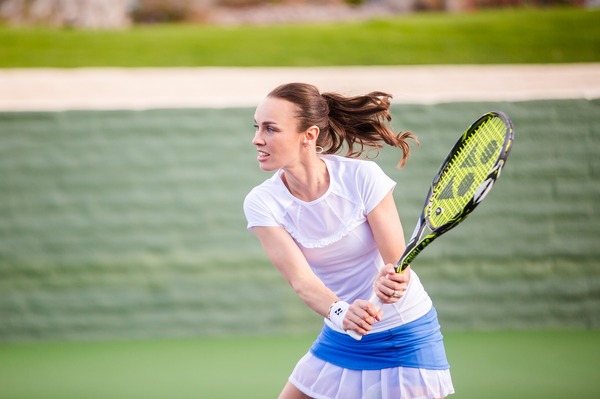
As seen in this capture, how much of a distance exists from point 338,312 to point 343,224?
0.34 m

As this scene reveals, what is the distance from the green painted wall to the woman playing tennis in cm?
394

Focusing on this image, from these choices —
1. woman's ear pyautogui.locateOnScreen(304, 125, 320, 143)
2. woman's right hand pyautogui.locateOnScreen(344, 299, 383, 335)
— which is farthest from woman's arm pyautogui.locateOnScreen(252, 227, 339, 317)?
woman's ear pyautogui.locateOnScreen(304, 125, 320, 143)

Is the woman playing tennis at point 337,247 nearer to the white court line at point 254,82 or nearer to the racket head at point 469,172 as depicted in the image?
the racket head at point 469,172

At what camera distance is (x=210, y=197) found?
25.1 feet

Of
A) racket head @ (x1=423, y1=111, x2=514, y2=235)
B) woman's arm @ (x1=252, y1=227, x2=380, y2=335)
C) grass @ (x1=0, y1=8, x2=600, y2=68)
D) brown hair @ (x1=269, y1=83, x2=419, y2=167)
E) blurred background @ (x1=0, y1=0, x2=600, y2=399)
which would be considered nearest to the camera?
racket head @ (x1=423, y1=111, x2=514, y2=235)

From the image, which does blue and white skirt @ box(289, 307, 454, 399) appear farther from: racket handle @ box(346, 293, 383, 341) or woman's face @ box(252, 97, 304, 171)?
woman's face @ box(252, 97, 304, 171)

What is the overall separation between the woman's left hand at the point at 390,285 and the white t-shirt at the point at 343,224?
0.70 ft

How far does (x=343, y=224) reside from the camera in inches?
Answer: 140

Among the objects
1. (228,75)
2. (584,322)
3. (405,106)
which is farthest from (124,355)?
(228,75)

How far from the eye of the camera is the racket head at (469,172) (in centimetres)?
320

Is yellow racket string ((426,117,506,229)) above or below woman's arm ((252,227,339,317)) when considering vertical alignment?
above

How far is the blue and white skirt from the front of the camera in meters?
3.55

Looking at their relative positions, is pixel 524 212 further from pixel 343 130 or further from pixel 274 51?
pixel 274 51

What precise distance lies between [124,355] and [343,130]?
12.7 feet
